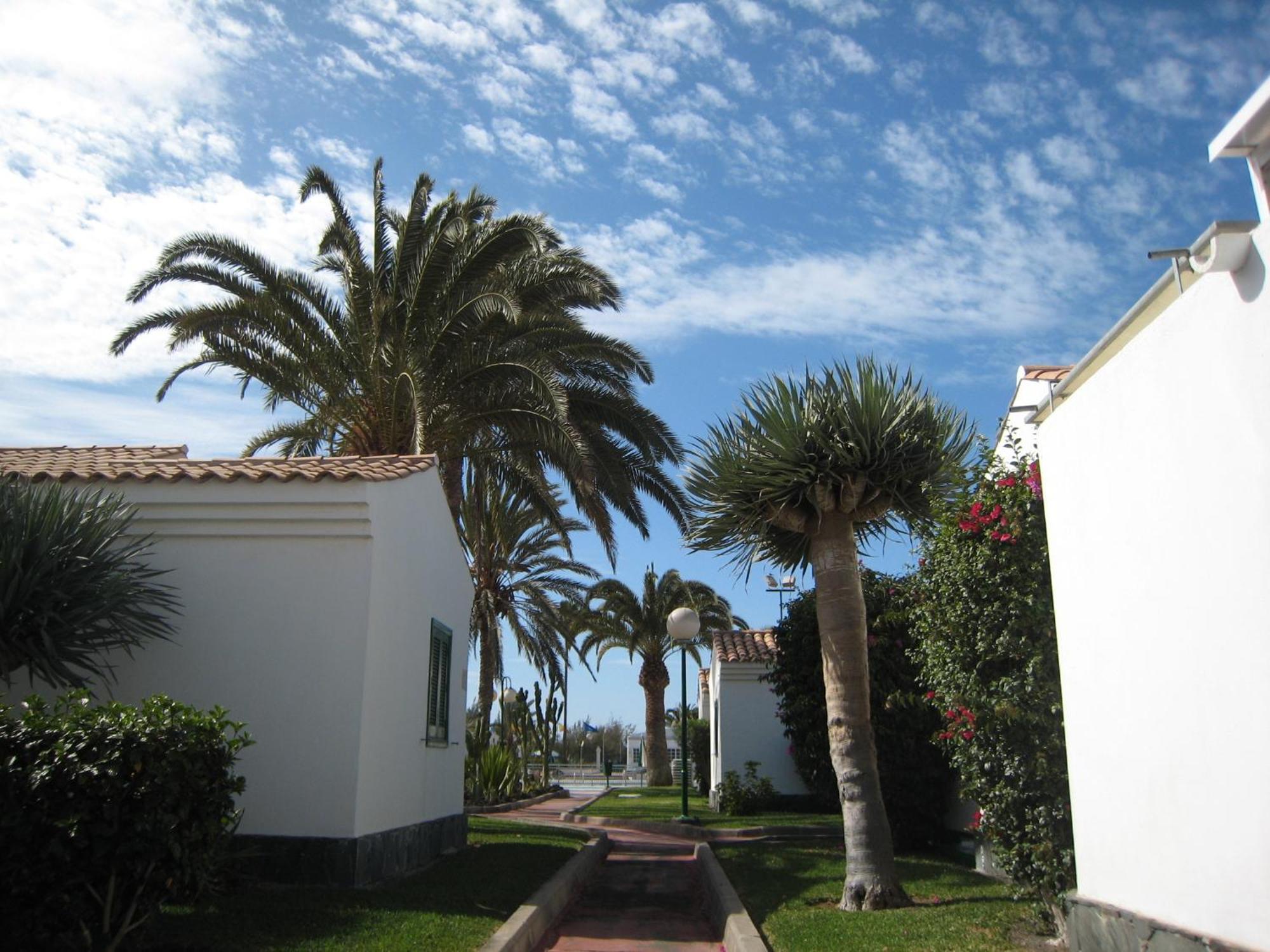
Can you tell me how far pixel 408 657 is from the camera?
10.6 meters

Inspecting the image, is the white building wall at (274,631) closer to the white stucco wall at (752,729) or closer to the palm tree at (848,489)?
the palm tree at (848,489)

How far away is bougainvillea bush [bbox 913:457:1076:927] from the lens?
294 inches

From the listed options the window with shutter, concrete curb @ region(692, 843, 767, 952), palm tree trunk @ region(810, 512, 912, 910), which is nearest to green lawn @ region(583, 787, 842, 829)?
concrete curb @ region(692, 843, 767, 952)

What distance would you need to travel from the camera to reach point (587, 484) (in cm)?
1360

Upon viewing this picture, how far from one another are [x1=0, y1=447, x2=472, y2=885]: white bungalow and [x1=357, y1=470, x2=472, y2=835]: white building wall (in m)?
0.04

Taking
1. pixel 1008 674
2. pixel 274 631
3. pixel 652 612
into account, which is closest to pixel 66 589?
pixel 274 631

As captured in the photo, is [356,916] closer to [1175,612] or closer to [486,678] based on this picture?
[1175,612]

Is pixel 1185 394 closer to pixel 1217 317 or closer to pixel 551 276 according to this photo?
pixel 1217 317

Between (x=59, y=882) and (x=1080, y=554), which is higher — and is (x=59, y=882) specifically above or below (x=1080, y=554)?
below

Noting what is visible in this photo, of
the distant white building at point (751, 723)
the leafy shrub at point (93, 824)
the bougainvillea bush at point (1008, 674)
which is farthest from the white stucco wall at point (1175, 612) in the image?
the distant white building at point (751, 723)

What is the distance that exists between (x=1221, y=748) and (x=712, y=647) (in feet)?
73.4

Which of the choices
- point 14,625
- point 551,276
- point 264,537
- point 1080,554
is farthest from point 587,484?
point 1080,554

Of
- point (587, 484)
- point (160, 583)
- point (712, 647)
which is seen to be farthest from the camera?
point (712, 647)

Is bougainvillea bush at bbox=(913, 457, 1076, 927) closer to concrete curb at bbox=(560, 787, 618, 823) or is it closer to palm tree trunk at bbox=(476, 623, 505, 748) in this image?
concrete curb at bbox=(560, 787, 618, 823)
